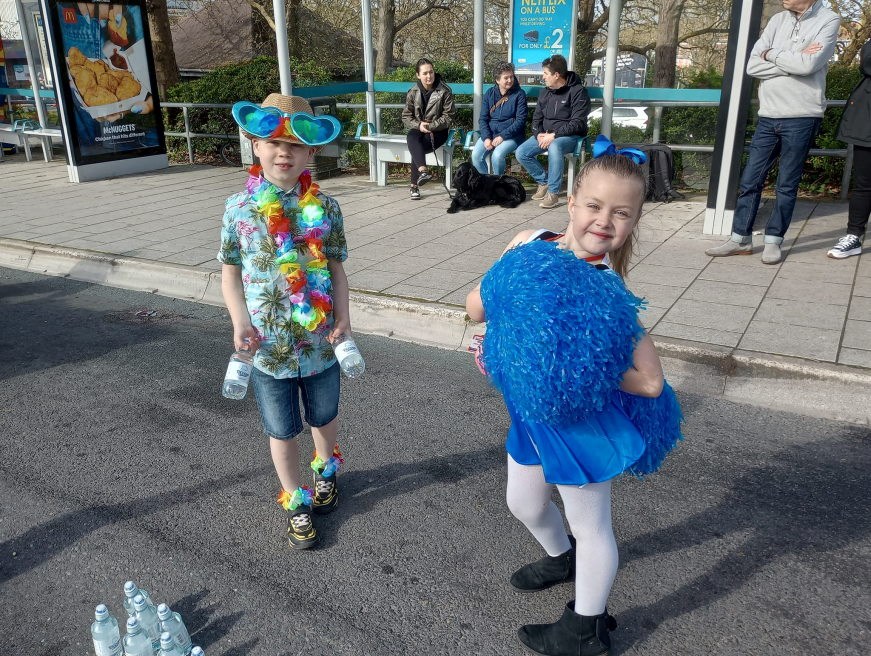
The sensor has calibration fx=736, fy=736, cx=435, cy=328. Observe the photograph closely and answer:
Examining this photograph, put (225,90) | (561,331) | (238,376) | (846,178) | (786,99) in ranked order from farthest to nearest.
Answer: (225,90) → (846,178) → (786,99) → (238,376) → (561,331)

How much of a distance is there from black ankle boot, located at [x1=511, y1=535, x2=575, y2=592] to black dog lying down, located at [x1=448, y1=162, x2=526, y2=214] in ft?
21.1

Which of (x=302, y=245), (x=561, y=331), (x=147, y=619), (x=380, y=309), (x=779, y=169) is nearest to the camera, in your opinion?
(x=561, y=331)

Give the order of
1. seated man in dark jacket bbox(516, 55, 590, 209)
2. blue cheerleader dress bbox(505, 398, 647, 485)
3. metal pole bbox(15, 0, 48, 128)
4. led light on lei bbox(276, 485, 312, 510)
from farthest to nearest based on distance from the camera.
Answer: metal pole bbox(15, 0, 48, 128) < seated man in dark jacket bbox(516, 55, 590, 209) < led light on lei bbox(276, 485, 312, 510) < blue cheerleader dress bbox(505, 398, 647, 485)

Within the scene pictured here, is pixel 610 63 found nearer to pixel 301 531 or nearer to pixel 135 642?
pixel 301 531

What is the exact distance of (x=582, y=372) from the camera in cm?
191

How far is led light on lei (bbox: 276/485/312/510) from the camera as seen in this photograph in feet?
9.80

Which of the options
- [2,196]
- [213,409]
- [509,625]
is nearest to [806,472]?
[509,625]

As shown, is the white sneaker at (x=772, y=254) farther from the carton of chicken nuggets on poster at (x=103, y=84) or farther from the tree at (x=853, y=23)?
the carton of chicken nuggets on poster at (x=103, y=84)

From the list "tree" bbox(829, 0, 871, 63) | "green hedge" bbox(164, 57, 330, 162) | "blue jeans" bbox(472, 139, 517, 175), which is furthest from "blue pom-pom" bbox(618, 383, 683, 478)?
"green hedge" bbox(164, 57, 330, 162)

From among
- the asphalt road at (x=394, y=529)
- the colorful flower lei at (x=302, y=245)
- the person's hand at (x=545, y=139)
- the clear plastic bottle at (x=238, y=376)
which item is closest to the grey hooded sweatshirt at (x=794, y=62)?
the person's hand at (x=545, y=139)

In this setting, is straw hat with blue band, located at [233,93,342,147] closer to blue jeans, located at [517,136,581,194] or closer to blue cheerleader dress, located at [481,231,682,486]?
blue cheerleader dress, located at [481,231,682,486]

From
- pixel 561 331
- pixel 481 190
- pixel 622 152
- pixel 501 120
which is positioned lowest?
pixel 481 190

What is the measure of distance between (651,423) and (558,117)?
720cm

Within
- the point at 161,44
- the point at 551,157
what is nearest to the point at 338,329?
the point at 551,157
